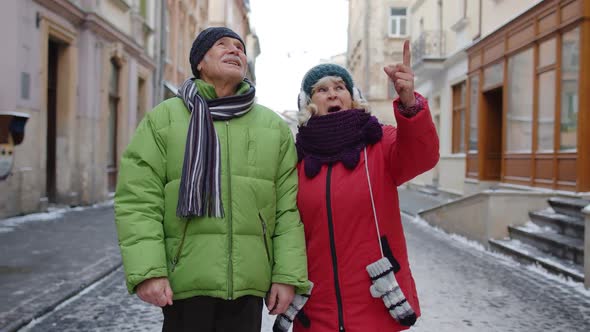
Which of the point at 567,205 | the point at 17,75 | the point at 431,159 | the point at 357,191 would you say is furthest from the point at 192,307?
the point at 17,75

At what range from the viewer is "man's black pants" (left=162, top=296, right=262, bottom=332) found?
2.12 meters

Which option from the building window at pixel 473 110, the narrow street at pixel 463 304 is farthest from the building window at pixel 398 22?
the narrow street at pixel 463 304

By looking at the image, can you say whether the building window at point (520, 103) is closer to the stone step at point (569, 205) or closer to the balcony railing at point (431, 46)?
the stone step at point (569, 205)

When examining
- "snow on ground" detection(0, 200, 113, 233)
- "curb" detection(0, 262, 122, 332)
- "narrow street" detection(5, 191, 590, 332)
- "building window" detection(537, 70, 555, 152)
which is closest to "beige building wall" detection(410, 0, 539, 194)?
"building window" detection(537, 70, 555, 152)

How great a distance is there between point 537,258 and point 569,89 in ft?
12.9

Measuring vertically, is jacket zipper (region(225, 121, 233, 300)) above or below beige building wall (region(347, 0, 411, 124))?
below

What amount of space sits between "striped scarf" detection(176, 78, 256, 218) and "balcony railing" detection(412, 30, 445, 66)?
1729cm

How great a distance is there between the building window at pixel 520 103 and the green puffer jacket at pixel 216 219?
10.4m

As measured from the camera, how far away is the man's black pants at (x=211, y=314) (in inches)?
83.6

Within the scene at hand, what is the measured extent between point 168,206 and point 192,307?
1.29ft

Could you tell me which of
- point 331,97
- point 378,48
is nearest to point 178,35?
point 378,48

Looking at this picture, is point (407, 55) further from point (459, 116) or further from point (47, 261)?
point (459, 116)

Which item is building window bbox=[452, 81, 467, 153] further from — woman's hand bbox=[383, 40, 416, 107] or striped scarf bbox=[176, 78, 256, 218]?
striped scarf bbox=[176, 78, 256, 218]

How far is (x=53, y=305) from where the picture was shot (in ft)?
15.8
